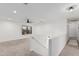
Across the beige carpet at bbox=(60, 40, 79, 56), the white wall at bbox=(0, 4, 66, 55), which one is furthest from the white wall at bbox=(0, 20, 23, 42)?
the beige carpet at bbox=(60, 40, 79, 56)

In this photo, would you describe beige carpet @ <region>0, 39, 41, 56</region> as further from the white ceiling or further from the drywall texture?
the white ceiling

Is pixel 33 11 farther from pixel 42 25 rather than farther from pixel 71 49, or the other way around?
pixel 71 49

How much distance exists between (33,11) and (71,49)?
0.65 metres

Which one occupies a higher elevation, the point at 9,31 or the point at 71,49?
the point at 9,31

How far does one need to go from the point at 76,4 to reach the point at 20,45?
2.70 feet

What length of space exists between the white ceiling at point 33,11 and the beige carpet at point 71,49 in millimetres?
377

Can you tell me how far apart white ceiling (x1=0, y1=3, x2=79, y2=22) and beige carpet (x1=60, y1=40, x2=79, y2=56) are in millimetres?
377

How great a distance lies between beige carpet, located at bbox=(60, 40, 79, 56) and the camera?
45.1 inches

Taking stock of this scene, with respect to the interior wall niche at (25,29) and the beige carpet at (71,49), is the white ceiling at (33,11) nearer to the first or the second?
the interior wall niche at (25,29)

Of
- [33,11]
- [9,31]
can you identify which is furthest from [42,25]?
[9,31]

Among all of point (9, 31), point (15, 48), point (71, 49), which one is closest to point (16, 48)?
point (15, 48)

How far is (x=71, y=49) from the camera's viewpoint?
1.16 meters

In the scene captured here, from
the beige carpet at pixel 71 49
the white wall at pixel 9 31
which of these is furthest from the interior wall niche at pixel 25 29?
the beige carpet at pixel 71 49

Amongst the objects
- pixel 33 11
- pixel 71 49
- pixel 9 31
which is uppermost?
pixel 33 11
